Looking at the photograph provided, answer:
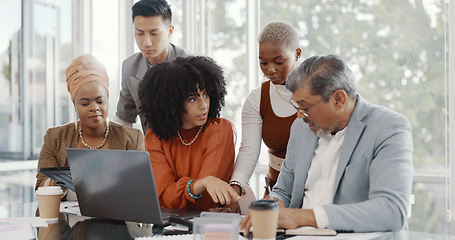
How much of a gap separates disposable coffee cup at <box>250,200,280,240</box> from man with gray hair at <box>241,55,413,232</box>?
115 mm

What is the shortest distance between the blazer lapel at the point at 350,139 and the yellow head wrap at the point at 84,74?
1.31 meters

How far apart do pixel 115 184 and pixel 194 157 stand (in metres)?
0.53

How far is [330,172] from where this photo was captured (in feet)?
5.85

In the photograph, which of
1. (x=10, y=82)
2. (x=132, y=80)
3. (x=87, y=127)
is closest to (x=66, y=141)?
(x=87, y=127)

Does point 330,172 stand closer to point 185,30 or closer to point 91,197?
point 91,197

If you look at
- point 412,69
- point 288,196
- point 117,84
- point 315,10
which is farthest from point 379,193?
point 117,84

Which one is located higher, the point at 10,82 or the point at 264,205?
the point at 10,82

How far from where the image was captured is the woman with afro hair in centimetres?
207

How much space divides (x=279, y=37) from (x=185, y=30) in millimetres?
2466

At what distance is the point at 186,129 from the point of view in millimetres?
2184

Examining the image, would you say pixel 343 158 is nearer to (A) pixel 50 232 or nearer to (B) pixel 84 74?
(A) pixel 50 232

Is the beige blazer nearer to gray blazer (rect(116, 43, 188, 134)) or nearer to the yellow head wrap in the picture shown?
the yellow head wrap

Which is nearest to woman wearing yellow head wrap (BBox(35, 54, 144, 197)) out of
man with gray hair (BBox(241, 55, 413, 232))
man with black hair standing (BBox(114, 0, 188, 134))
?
man with black hair standing (BBox(114, 0, 188, 134))

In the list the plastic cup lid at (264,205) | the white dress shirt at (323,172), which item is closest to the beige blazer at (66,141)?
the white dress shirt at (323,172)
